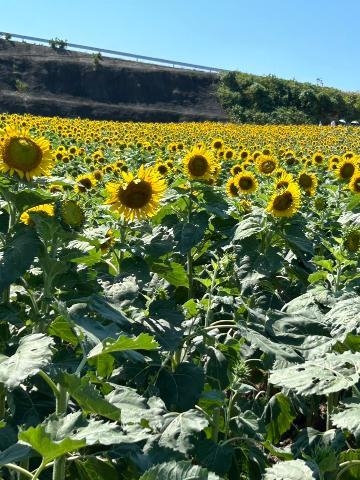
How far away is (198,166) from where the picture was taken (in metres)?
4.05

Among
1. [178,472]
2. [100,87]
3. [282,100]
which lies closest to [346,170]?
[178,472]

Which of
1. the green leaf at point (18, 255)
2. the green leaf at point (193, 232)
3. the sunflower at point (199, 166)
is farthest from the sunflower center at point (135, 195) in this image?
the green leaf at point (18, 255)

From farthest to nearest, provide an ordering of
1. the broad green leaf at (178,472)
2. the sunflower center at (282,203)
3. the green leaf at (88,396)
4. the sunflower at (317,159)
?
the sunflower at (317,159), the sunflower center at (282,203), the green leaf at (88,396), the broad green leaf at (178,472)

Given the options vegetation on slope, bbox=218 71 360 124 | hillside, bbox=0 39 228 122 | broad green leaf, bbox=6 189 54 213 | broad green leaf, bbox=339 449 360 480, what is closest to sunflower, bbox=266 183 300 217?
broad green leaf, bbox=6 189 54 213

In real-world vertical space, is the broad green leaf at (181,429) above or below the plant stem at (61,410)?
below

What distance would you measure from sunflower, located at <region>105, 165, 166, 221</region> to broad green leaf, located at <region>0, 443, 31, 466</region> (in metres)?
1.96

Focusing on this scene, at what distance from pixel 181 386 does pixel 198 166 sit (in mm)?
1932

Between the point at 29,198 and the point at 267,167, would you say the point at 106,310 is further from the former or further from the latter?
the point at 267,167

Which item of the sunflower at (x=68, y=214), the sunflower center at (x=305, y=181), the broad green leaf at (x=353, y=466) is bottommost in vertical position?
the broad green leaf at (x=353, y=466)

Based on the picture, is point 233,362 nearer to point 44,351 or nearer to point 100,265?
point 100,265

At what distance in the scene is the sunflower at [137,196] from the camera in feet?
10.5

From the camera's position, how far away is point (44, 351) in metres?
1.60

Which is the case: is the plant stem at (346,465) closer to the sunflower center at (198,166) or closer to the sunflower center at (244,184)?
the sunflower center at (198,166)

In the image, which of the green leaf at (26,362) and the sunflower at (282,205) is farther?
the sunflower at (282,205)
